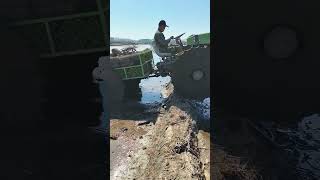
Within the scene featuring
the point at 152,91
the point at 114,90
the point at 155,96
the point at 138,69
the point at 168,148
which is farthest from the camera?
the point at 152,91

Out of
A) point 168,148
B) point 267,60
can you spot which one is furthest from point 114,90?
point 267,60

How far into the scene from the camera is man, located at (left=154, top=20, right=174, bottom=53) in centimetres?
1288

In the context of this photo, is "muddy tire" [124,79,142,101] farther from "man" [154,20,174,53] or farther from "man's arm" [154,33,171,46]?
"man's arm" [154,33,171,46]

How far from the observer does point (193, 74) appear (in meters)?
12.8

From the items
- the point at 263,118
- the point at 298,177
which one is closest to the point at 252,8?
the point at 263,118

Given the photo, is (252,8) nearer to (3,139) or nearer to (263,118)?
(263,118)

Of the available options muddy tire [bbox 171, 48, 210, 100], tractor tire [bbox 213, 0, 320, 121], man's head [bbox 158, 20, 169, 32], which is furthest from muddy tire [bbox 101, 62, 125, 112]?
tractor tire [bbox 213, 0, 320, 121]

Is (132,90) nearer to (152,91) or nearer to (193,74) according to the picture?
(193,74)

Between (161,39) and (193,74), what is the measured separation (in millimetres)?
1686

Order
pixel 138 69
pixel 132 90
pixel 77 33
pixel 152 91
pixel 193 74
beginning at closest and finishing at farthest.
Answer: pixel 77 33 → pixel 193 74 → pixel 138 69 → pixel 132 90 → pixel 152 91

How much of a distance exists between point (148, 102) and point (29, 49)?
7797 mm

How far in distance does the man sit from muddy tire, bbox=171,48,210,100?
2.90 ft

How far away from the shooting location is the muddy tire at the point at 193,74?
41.5 ft

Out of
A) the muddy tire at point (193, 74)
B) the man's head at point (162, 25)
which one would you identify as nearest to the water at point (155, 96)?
the muddy tire at point (193, 74)
